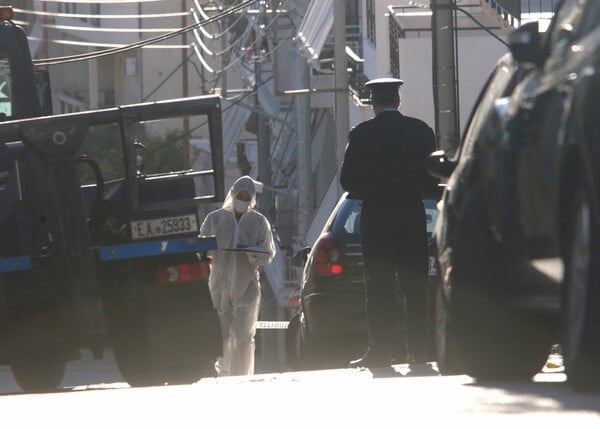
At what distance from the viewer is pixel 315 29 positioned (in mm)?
34719

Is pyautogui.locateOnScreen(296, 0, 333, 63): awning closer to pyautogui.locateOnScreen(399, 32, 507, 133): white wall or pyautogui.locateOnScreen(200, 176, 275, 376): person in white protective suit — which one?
pyautogui.locateOnScreen(399, 32, 507, 133): white wall

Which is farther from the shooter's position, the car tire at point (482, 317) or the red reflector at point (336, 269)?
the red reflector at point (336, 269)

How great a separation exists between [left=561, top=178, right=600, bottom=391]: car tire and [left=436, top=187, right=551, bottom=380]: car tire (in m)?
1.06

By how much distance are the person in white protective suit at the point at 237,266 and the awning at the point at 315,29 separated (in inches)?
586

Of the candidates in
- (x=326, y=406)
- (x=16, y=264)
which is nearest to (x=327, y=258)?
(x=16, y=264)

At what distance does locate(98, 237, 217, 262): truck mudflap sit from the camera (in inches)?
440

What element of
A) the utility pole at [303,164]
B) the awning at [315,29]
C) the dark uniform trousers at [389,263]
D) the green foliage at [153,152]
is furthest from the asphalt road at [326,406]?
the green foliage at [153,152]

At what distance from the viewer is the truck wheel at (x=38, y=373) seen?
11336 millimetres

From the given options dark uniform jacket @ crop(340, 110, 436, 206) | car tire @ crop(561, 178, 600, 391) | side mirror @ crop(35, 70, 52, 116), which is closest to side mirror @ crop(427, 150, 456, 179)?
dark uniform jacket @ crop(340, 110, 436, 206)

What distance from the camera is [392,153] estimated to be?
10.6 m

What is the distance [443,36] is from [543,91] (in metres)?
10.6

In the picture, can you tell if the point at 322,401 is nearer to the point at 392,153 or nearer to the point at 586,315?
the point at 586,315

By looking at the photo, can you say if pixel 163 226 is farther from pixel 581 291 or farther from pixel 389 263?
pixel 581 291

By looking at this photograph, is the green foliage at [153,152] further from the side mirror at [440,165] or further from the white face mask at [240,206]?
the side mirror at [440,165]
